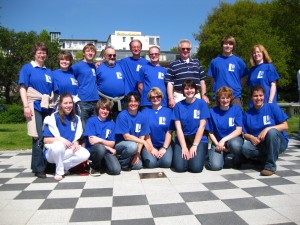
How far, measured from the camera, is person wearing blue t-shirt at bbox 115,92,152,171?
4.79 m

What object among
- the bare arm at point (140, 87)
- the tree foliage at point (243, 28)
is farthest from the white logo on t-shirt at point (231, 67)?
the tree foliage at point (243, 28)

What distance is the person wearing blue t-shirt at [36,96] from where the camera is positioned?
4535 millimetres

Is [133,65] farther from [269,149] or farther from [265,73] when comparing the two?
[269,149]

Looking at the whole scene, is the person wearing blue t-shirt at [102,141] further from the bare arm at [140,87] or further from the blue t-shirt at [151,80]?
the bare arm at [140,87]

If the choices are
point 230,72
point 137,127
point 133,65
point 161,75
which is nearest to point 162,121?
point 137,127

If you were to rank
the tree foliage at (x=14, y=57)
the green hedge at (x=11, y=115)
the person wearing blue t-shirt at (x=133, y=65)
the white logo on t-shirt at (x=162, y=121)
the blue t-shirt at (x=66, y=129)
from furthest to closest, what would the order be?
the tree foliage at (x=14, y=57), the green hedge at (x=11, y=115), the person wearing blue t-shirt at (x=133, y=65), the white logo on t-shirt at (x=162, y=121), the blue t-shirt at (x=66, y=129)

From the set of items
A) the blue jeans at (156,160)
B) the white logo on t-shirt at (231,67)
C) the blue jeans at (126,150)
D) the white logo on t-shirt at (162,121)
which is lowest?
the blue jeans at (156,160)

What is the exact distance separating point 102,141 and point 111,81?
1156mm

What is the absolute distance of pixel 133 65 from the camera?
5.67m

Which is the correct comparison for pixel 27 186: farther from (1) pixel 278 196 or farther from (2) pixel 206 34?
(2) pixel 206 34

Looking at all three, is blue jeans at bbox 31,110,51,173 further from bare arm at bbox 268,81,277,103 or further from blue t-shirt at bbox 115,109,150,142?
bare arm at bbox 268,81,277,103

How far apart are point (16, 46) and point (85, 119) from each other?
27.5 meters

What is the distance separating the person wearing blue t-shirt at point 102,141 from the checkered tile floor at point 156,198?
213 mm

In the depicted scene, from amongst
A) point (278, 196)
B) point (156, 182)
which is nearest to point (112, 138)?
point (156, 182)
